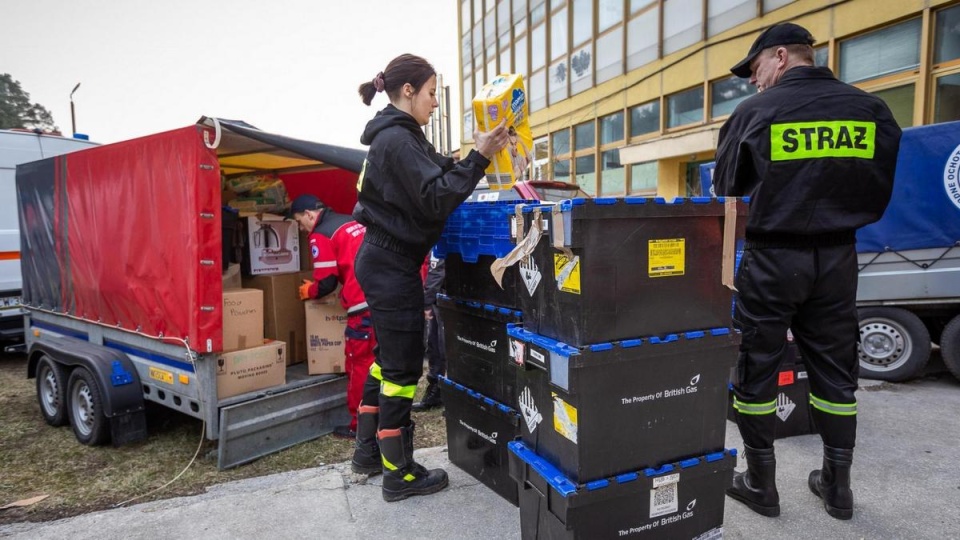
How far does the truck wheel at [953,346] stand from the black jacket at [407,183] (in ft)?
15.0

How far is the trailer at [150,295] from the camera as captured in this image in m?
3.45

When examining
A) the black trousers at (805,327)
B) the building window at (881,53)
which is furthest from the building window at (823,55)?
the black trousers at (805,327)

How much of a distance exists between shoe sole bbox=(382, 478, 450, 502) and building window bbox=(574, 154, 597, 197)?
12264mm

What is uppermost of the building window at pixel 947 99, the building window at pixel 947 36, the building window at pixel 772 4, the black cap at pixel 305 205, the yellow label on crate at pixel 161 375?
the building window at pixel 772 4

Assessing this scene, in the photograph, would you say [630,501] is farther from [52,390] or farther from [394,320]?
[52,390]

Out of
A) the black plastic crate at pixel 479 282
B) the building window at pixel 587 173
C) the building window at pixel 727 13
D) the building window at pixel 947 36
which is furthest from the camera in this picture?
the building window at pixel 587 173

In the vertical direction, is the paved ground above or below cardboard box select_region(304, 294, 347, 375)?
below

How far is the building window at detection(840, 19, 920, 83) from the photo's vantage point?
7738 mm

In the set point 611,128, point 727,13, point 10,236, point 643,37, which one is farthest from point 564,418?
point 611,128

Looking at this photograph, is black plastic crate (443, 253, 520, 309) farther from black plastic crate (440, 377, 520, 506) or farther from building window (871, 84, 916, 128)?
building window (871, 84, 916, 128)

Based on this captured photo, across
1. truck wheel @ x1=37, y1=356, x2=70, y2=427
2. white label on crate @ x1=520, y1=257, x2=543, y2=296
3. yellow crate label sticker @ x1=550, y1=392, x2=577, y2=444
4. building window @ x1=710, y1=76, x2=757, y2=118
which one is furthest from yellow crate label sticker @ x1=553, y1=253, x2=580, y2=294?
building window @ x1=710, y1=76, x2=757, y2=118

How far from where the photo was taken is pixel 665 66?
1197 cm

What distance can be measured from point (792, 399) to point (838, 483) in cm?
112

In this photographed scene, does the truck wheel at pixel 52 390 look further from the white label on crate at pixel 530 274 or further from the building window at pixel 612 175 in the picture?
the building window at pixel 612 175
